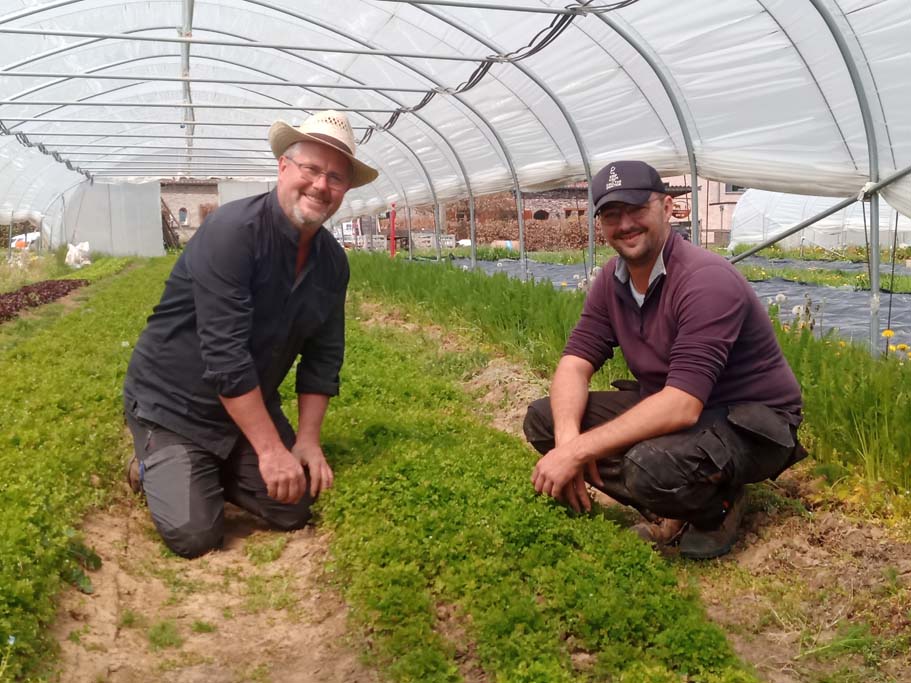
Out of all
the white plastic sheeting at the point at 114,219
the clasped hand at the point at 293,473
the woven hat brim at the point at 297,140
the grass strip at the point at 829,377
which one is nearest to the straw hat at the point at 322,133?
the woven hat brim at the point at 297,140

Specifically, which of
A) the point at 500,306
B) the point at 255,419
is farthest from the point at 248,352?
the point at 500,306

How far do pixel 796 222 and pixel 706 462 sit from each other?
20.1 m

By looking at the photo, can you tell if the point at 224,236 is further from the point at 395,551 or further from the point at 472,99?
the point at 472,99

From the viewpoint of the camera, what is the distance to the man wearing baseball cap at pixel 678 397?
2.82 metres

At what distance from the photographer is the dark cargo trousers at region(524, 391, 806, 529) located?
2838 mm

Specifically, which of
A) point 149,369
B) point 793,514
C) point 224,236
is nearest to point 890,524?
point 793,514

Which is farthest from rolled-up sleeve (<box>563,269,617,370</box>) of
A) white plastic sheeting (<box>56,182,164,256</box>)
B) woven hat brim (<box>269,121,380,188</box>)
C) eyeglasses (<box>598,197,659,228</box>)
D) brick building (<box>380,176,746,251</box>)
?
brick building (<box>380,176,746,251</box>)

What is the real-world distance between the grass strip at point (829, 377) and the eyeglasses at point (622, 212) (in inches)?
42.2

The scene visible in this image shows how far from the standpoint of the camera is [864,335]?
22.0ft

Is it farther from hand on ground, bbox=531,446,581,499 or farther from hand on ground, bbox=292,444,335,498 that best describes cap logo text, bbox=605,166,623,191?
hand on ground, bbox=292,444,335,498

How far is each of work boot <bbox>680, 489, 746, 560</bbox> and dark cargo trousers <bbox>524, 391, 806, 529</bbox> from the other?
30 millimetres

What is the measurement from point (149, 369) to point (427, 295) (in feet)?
15.0

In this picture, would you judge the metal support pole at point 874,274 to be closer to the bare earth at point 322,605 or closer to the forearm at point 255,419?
the bare earth at point 322,605

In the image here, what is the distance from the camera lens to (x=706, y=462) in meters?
2.87
